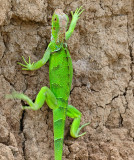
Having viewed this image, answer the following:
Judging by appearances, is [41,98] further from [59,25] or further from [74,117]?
[59,25]

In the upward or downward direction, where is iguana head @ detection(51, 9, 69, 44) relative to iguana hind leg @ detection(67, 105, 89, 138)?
upward

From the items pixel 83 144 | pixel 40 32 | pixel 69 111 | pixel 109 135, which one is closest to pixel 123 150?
pixel 109 135

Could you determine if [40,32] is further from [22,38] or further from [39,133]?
[39,133]

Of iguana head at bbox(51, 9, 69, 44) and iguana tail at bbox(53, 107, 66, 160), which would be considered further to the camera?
iguana head at bbox(51, 9, 69, 44)

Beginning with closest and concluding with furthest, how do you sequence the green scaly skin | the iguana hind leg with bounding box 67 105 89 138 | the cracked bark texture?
the cracked bark texture → the green scaly skin → the iguana hind leg with bounding box 67 105 89 138

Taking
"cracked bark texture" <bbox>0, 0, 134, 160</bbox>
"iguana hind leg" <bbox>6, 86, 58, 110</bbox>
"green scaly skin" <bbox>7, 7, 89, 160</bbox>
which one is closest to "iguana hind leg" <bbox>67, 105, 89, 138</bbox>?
"green scaly skin" <bbox>7, 7, 89, 160</bbox>

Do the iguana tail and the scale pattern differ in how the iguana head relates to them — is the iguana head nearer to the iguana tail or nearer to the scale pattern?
the scale pattern

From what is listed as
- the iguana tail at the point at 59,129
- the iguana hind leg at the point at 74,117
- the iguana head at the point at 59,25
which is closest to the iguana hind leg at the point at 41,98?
the iguana tail at the point at 59,129
